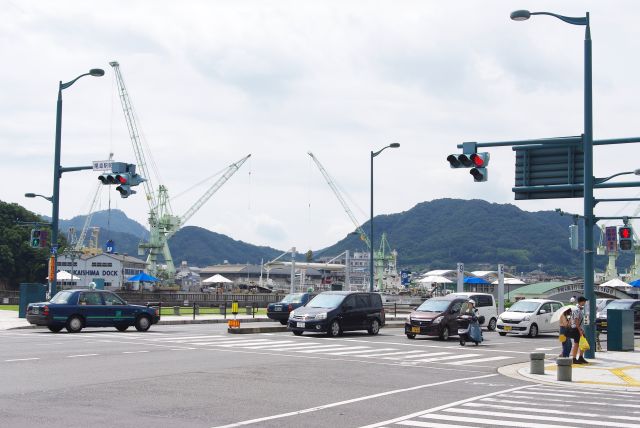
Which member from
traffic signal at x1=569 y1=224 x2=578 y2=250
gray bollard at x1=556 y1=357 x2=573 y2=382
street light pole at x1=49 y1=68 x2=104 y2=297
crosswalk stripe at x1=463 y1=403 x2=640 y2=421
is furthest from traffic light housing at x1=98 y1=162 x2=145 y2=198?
crosswalk stripe at x1=463 y1=403 x2=640 y2=421

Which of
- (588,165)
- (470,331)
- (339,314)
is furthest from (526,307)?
(588,165)

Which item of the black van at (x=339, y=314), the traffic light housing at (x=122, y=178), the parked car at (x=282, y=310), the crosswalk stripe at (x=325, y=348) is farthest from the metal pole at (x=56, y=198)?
the crosswalk stripe at (x=325, y=348)

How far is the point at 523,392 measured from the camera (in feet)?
47.8

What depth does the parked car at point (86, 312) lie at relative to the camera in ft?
90.4

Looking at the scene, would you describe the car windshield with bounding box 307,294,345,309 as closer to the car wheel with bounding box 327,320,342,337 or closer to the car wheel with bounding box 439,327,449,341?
the car wheel with bounding box 327,320,342,337

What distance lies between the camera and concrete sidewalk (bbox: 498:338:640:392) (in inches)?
637

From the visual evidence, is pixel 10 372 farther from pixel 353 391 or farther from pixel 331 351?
pixel 331 351

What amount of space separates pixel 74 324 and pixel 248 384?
15404 millimetres

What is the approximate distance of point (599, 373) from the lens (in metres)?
18.3

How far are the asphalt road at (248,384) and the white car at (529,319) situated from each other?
8164 millimetres

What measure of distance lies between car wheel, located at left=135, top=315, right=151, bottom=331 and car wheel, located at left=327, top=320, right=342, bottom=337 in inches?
272

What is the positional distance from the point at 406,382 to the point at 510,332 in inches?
754

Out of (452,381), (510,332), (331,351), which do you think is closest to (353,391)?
(452,381)

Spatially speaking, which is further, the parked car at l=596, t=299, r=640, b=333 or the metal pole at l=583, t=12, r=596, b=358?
the parked car at l=596, t=299, r=640, b=333
